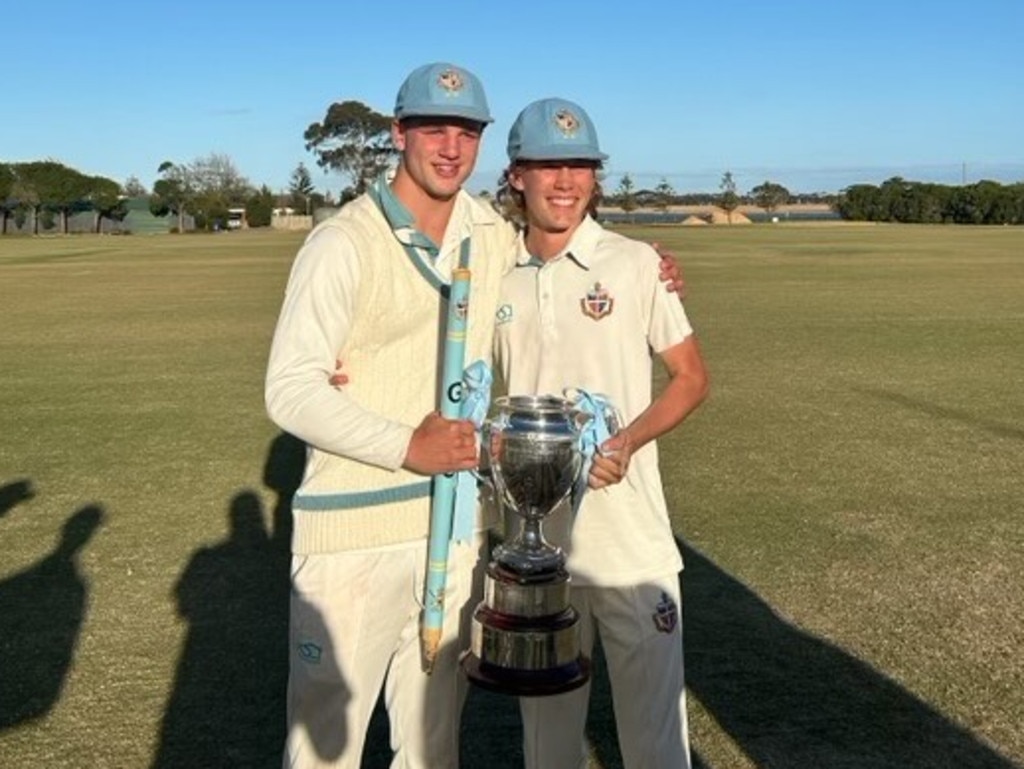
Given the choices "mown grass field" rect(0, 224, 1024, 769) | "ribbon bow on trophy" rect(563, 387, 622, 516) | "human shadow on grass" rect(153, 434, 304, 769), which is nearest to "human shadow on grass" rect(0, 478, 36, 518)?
"mown grass field" rect(0, 224, 1024, 769)

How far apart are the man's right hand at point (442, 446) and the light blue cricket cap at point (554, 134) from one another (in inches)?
29.5

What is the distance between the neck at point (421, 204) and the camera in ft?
9.45

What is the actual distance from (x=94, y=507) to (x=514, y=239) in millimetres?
5145

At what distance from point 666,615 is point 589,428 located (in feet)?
2.03

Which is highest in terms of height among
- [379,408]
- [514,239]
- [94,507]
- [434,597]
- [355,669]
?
[514,239]

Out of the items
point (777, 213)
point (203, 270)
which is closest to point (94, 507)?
point (203, 270)

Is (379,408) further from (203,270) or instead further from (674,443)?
(203,270)

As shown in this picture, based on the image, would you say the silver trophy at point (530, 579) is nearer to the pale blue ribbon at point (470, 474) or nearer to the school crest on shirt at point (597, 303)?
the pale blue ribbon at point (470, 474)

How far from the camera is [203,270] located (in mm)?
35438

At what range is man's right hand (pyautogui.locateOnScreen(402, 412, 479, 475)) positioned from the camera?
8.56 ft

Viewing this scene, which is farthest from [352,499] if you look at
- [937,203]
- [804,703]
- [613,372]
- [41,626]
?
[937,203]

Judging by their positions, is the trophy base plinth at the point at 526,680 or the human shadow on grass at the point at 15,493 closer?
the trophy base plinth at the point at 526,680

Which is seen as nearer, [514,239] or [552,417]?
[552,417]

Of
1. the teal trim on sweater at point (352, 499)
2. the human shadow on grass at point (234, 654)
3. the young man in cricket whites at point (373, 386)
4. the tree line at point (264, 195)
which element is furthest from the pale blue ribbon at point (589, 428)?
the tree line at point (264, 195)
